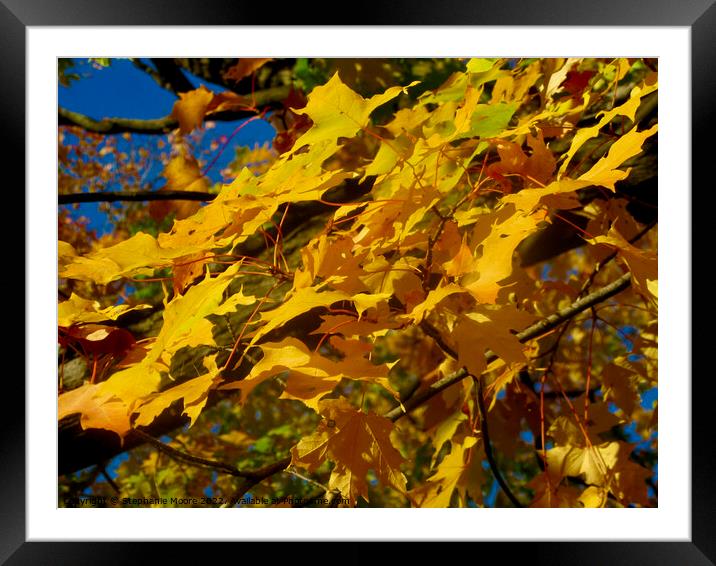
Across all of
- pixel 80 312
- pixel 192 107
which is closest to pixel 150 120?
pixel 192 107

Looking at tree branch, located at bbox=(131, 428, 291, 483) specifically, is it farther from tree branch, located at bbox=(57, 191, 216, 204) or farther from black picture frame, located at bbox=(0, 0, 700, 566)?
tree branch, located at bbox=(57, 191, 216, 204)

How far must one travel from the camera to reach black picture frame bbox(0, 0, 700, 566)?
66 cm

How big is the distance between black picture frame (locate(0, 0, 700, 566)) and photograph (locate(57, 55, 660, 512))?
50 millimetres

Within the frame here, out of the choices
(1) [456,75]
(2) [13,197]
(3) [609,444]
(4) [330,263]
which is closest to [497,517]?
(3) [609,444]

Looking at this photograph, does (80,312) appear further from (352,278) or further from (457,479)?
(457,479)

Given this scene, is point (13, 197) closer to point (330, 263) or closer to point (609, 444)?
point (330, 263)

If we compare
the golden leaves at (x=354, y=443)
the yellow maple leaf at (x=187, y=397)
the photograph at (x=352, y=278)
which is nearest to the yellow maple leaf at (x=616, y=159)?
the photograph at (x=352, y=278)

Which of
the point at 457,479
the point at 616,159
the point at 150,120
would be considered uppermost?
the point at 150,120

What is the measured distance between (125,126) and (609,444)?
85 cm

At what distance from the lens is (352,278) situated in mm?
578

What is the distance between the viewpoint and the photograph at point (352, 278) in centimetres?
58

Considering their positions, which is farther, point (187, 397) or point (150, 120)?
point (150, 120)
